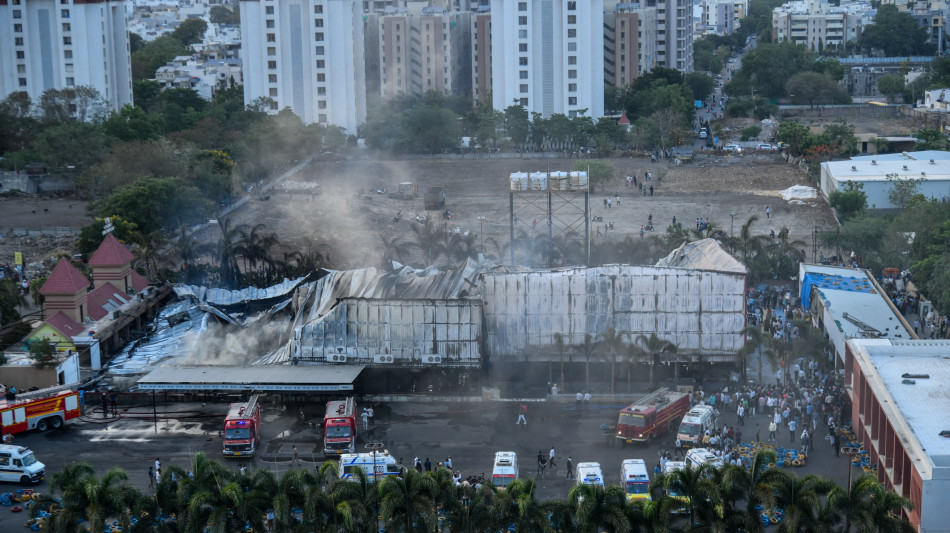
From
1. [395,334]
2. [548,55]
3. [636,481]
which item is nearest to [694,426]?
[636,481]

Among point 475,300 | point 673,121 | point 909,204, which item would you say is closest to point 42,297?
point 475,300

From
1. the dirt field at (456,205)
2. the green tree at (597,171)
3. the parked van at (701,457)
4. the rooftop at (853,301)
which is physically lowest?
the parked van at (701,457)

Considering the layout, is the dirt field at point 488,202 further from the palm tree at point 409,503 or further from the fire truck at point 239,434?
the palm tree at point 409,503

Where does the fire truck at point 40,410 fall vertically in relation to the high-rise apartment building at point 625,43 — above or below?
below

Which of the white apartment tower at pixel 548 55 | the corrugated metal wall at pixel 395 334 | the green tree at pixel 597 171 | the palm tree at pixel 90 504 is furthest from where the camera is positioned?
the white apartment tower at pixel 548 55

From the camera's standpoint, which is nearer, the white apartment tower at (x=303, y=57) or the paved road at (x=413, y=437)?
the paved road at (x=413, y=437)

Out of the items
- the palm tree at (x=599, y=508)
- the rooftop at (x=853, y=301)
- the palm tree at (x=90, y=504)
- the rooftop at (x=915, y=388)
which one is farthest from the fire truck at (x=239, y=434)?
the rooftop at (x=853, y=301)

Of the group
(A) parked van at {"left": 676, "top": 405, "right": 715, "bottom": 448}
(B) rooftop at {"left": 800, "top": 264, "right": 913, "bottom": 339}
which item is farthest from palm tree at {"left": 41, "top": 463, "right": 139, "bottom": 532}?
(B) rooftop at {"left": 800, "top": 264, "right": 913, "bottom": 339}

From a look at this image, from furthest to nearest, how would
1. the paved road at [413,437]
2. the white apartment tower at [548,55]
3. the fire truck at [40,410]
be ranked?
the white apartment tower at [548,55] < the fire truck at [40,410] < the paved road at [413,437]
